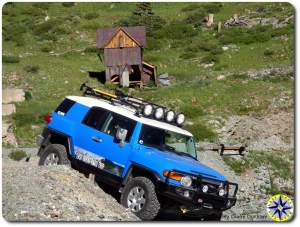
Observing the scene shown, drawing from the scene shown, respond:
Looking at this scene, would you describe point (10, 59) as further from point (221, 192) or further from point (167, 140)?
point (221, 192)

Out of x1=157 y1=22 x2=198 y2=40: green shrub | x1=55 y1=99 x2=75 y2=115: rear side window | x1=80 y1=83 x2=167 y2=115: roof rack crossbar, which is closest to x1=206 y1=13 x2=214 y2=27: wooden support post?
x1=157 y1=22 x2=198 y2=40: green shrub

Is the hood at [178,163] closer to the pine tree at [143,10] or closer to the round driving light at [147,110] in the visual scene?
the round driving light at [147,110]

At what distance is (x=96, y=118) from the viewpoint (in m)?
14.8

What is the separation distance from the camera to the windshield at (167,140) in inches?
543

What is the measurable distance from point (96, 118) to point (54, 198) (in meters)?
2.79

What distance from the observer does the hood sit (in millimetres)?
12766

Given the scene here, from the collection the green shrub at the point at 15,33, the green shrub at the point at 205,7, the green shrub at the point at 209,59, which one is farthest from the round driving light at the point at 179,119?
the green shrub at the point at 205,7

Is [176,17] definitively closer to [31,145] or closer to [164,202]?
[31,145]

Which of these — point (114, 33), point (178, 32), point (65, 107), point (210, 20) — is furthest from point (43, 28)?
point (65, 107)

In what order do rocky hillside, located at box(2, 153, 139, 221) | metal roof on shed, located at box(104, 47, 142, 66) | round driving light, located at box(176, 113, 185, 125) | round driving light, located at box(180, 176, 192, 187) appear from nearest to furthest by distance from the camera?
1. rocky hillside, located at box(2, 153, 139, 221)
2. round driving light, located at box(180, 176, 192, 187)
3. round driving light, located at box(176, 113, 185, 125)
4. metal roof on shed, located at box(104, 47, 142, 66)

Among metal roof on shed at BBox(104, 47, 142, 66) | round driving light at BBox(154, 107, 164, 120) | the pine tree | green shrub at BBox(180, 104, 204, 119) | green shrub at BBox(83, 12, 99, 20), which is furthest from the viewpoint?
green shrub at BBox(83, 12, 99, 20)

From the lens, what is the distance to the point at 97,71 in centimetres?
4697

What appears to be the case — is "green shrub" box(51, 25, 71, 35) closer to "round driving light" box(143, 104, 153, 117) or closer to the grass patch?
the grass patch

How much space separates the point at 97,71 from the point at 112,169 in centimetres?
3360
